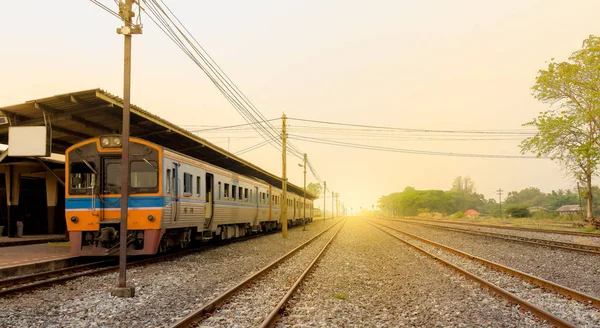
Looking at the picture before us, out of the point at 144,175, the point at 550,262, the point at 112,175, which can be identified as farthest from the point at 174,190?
the point at 550,262

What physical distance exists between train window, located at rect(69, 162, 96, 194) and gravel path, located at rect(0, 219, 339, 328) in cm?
267

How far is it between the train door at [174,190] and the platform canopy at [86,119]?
6.62ft

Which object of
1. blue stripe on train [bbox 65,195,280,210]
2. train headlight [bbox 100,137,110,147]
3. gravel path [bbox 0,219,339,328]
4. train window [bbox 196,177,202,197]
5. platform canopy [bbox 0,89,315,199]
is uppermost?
platform canopy [bbox 0,89,315,199]

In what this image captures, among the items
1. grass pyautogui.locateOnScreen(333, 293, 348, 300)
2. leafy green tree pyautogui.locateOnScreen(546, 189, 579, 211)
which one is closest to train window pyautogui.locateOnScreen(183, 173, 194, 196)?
grass pyautogui.locateOnScreen(333, 293, 348, 300)

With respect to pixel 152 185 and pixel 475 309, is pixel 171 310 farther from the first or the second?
pixel 152 185

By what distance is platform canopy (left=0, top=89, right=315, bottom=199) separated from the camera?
497 inches

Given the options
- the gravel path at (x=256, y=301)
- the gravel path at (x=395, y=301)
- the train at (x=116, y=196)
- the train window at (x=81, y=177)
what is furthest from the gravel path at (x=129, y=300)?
the train window at (x=81, y=177)

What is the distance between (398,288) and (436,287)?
0.78 meters

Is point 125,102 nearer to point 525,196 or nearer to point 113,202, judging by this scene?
point 113,202

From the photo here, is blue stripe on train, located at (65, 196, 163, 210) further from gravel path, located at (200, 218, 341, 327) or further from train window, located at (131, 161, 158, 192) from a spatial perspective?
gravel path, located at (200, 218, 341, 327)

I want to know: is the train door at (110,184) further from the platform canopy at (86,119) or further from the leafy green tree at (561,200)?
the leafy green tree at (561,200)

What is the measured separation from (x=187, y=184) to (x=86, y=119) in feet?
13.4

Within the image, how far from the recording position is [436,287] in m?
9.31

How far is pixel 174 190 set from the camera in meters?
12.9
